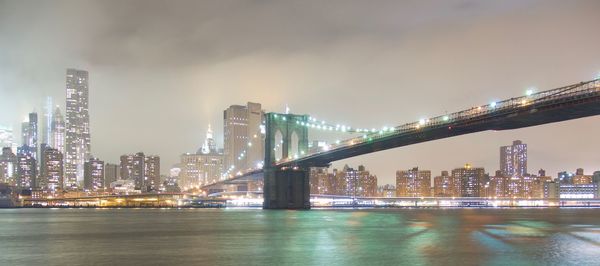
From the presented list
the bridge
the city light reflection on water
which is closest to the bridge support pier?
the bridge

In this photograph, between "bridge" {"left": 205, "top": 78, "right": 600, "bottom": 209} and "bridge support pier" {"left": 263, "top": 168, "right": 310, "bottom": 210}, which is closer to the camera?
"bridge" {"left": 205, "top": 78, "right": 600, "bottom": 209}

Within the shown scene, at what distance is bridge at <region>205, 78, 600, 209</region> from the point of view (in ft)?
189

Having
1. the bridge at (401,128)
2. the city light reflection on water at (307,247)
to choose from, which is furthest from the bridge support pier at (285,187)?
the city light reflection on water at (307,247)

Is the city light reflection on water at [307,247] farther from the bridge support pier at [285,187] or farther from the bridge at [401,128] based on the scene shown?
the bridge support pier at [285,187]

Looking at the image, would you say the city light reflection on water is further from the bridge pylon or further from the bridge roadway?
the bridge pylon

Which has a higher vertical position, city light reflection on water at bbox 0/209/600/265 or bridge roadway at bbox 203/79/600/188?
bridge roadway at bbox 203/79/600/188

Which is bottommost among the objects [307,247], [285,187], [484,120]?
[307,247]

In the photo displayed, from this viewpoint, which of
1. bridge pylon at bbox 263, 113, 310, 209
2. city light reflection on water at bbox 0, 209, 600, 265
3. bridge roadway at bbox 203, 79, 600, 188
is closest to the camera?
city light reflection on water at bbox 0, 209, 600, 265

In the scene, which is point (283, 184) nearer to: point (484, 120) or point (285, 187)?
point (285, 187)

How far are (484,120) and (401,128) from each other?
15.6 meters

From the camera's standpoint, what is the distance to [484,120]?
223 ft

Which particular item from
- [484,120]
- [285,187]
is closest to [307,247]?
[484,120]

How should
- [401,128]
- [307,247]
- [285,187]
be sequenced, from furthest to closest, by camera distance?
[285,187] < [401,128] < [307,247]

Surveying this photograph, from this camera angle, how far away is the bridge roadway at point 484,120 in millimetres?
56219
